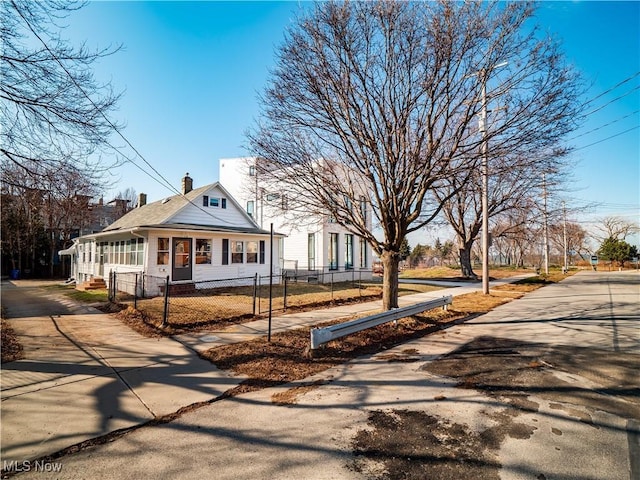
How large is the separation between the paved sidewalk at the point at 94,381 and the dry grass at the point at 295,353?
35cm

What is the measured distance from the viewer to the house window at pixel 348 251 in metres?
23.2

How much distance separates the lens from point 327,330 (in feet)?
20.3

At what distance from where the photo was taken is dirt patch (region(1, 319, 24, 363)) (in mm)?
5820

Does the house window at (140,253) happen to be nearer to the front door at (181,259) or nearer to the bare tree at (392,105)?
the front door at (181,259)

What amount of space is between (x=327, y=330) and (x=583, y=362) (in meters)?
4.49

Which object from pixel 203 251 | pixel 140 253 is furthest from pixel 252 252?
pixel 140 253

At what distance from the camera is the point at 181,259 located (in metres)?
16.1

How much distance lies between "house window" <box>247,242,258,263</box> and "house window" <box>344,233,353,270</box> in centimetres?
682

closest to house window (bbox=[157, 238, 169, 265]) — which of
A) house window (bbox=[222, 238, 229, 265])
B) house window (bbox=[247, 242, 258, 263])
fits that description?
house window (bbox=[222, 238, 229, 265])

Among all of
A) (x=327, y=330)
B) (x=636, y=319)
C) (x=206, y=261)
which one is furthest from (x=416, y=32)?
(x=206, y=261)

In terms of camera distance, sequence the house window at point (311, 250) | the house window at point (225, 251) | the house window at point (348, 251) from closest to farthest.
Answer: the house window at point (225, 251)
the house window at point (311, 250)
the house window at point (348, 251)

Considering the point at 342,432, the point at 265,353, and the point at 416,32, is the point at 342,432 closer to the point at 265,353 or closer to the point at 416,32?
the point at 265,353

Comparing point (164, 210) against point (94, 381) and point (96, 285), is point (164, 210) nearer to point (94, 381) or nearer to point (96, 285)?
point (96, 285)

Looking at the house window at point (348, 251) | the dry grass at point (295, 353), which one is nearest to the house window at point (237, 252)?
the house window at point (348, 251)
